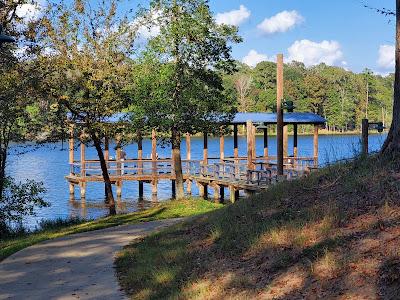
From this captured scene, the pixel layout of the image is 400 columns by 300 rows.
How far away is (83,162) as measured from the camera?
32.8 m

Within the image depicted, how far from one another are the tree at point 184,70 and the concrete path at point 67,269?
8781 millimetres

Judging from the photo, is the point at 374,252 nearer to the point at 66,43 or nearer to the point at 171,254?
the point at 171,254

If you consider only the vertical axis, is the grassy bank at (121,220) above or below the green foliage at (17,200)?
below

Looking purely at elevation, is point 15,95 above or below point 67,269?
above

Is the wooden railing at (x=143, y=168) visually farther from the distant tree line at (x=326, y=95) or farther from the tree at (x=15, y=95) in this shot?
the distant tree line at (x=326, y=95)

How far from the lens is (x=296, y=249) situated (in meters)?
6.62

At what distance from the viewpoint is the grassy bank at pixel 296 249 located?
5543mm

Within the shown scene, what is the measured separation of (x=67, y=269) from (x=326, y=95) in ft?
311

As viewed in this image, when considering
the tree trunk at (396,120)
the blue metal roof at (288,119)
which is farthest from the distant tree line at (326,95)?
the tree trunk at (396,120)

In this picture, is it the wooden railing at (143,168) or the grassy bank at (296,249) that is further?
the wooden railing at (143,168)

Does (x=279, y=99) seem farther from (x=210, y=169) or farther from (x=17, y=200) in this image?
(x=210, y=169)

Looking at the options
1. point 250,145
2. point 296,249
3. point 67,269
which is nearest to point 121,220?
point 67,269

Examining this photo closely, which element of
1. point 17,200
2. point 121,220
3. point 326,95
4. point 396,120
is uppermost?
point 326,95

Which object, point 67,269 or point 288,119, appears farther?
point 288,119
